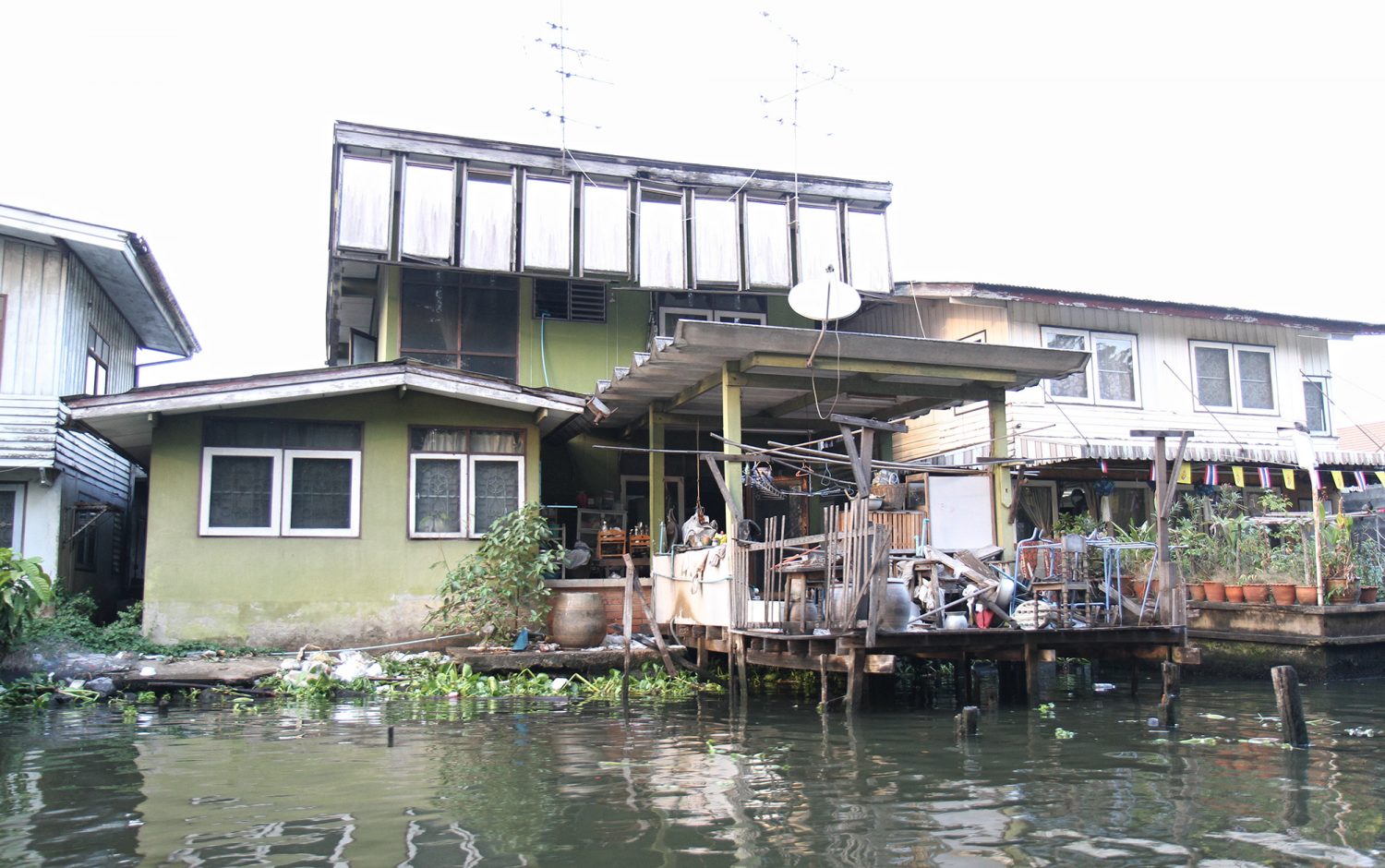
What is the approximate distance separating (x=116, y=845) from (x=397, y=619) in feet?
28.4

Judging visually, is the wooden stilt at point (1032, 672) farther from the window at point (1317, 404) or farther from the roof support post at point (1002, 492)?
the window at point (1317, 404)

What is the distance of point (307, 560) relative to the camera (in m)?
14.4

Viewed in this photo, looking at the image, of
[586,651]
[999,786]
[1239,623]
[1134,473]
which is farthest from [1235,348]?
[999,786]

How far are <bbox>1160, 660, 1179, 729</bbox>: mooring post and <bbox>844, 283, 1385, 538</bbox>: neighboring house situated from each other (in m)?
6.17

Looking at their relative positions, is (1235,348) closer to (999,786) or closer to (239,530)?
(999,786)

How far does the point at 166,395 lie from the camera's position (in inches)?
526

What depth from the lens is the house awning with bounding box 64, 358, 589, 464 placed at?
13258 millimetres

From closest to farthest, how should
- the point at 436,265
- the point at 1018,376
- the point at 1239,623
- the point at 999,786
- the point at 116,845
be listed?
1. the point at 116,845
2. the point at 999,786
3. the point at 1018,376
4. the point at 1239,623
5. the point at 436,265

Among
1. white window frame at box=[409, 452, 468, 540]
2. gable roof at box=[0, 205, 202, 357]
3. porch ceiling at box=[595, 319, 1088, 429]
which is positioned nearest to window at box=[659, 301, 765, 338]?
porch ceiling at box=[595, 319, 1088, 429]

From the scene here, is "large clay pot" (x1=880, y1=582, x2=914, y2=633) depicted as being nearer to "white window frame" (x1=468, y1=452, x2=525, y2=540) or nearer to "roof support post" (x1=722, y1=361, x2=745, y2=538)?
"roof support post" (x1=722, y1=361, x2=745, y2=538)

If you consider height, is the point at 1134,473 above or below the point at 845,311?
below

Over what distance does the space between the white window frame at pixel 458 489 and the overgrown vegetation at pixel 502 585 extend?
0.87 metres

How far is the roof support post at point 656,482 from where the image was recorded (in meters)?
15.7

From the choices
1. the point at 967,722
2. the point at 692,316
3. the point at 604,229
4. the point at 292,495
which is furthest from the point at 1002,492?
the point at 292,495
